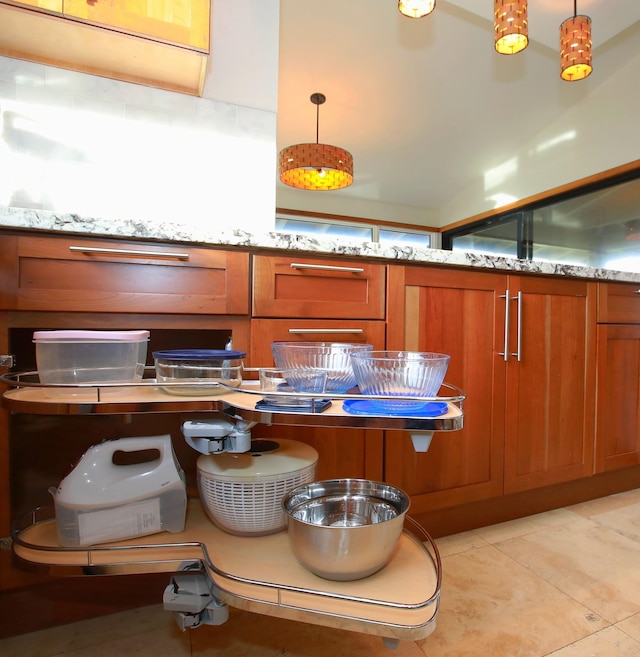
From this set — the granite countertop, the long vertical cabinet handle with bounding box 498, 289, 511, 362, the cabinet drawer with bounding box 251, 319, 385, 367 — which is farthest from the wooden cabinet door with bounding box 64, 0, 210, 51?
the long vertical cabinet handle with bounding box 498, 289, 511, 362

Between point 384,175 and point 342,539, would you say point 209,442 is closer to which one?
point 342,539

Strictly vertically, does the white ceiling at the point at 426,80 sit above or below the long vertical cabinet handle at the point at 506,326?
above

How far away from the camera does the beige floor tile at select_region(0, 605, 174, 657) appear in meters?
0.85

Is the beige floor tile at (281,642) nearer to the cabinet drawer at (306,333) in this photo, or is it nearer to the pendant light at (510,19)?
the cabinet drawer at (306,333)

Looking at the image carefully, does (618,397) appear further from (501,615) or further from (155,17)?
(155,17)

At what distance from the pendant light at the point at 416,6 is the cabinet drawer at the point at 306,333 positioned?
1.15m

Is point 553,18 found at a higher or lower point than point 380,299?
higher

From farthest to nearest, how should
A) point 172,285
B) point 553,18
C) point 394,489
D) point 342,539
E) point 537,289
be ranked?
point 553,18
point 537,289
point 172,285
point 394,489
point 342,539

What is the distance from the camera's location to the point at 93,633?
0.90 meters

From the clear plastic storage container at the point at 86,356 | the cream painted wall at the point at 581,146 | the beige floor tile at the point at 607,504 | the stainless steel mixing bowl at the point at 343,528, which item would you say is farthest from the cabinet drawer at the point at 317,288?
the cream painted wall at the point at 581,146

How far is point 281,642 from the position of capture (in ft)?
2.84

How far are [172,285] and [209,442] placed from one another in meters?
0.40

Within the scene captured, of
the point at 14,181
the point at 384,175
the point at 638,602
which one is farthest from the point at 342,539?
the point at 384,175

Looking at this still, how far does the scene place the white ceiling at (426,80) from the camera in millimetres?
2514
